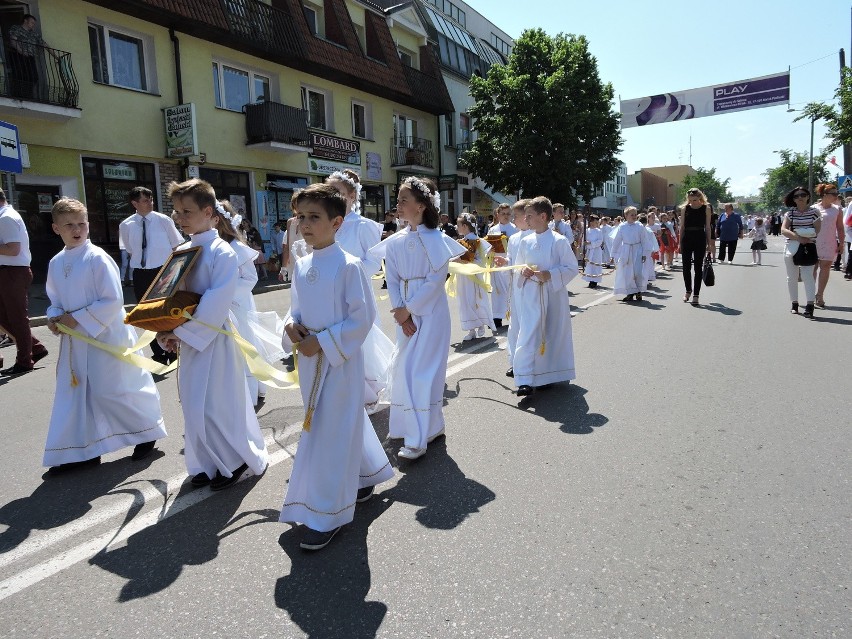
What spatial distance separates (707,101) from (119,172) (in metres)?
27.1

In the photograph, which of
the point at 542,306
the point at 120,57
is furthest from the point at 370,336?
the point at 120,57

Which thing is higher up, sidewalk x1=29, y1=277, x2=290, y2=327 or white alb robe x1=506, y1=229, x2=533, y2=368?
white alb robe x1=506, y1=229, x2=533, y2=368

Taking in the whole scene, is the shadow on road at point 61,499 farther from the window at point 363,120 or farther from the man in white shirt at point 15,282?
the window at point 363,120

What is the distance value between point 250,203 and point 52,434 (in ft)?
56.3

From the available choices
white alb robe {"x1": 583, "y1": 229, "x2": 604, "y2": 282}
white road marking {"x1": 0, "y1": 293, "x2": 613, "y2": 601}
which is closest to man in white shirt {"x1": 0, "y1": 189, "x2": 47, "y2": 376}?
white road marking {"x1": 0, "y1": 293, "x2": 613, "y2": 601}

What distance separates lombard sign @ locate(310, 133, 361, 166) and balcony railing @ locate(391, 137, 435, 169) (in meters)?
2.73

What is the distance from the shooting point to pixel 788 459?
398 centimetres

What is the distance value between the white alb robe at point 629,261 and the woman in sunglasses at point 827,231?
3.14 metres

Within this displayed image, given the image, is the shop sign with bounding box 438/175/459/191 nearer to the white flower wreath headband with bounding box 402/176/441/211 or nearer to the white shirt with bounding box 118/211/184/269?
the white shirt with bounding box 118/211/184/269

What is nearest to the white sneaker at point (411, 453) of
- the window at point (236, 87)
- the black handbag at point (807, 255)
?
the black handbag at point (807, 255)

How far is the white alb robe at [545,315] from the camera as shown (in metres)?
5.62

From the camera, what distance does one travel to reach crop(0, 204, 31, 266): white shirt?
22.5 ft

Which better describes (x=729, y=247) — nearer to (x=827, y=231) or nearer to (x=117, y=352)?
(x=827, y=231)

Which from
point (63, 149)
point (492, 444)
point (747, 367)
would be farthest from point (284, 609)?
point (63, 149)
